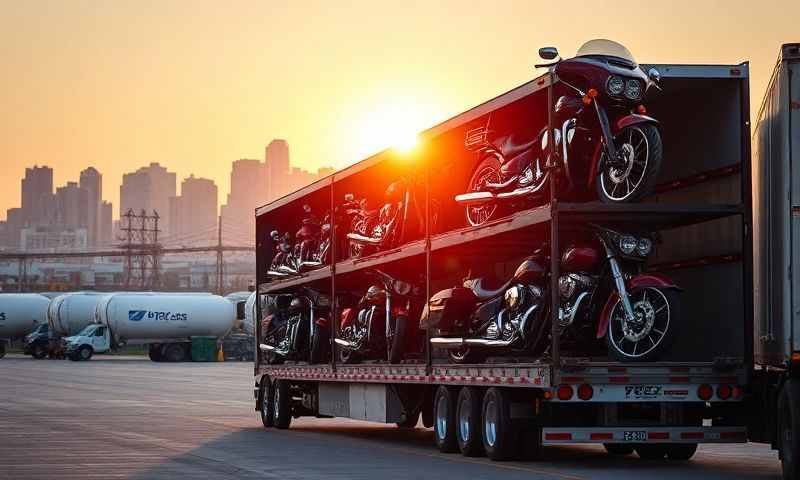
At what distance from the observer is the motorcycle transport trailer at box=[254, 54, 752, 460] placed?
51.2ft

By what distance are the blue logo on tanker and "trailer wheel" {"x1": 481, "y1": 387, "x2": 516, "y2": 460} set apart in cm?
5949

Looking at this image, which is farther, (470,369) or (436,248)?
(436,248)

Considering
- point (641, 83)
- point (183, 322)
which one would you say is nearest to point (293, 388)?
point (641, 83)

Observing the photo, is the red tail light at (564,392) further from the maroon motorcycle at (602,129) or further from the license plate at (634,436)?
the maroon motorcycle at (602,129)

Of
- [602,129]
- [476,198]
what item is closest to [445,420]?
[476,198]

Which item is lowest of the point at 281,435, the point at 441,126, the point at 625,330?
the point at 281,435

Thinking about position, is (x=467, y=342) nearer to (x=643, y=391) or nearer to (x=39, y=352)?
(x=643, y=391)

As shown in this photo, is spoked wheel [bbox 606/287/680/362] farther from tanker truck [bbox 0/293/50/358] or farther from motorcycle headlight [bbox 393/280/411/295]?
tanker truck [bbox 0/293/50/358]

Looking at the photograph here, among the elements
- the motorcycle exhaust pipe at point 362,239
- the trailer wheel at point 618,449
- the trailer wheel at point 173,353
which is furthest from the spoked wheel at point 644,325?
the trailer wheel at point 173,353

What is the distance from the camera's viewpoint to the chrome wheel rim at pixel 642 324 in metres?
15.4

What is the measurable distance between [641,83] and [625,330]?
2.61m

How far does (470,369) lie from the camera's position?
1770 cm

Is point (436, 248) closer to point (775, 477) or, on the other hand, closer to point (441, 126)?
point (441, 126)

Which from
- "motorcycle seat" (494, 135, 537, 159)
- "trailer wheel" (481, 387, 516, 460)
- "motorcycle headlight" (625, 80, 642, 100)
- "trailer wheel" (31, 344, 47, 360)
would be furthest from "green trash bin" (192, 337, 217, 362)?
"motorcycle headlight" (625, 80, 642, 100)
